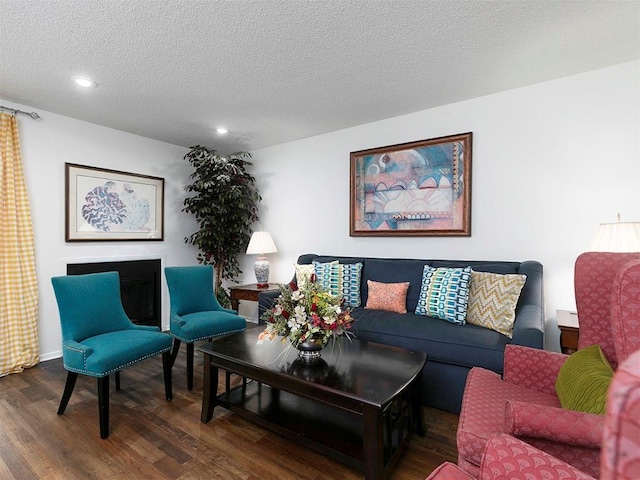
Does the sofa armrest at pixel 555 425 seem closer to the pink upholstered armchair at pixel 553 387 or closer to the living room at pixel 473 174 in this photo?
the pink upholstered armchair at pixel 553 387

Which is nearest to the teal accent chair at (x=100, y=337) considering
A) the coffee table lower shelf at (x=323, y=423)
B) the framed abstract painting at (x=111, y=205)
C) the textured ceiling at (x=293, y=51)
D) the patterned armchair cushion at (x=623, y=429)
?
the coffee table lower shelf at (x=323, y=423)

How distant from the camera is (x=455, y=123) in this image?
122 inches

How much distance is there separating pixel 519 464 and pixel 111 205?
4250mm

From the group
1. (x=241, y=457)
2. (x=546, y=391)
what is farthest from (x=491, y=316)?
(x=241, y=457)

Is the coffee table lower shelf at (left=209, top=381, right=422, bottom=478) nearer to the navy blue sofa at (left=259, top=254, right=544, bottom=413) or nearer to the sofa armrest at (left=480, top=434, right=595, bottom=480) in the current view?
the navy blue sofa at (left=259, top=254, right=544, bottom=413)

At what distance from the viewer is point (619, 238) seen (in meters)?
1.97

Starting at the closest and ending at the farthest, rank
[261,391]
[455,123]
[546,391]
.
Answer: [546,391] < [261,391] < [455,123]

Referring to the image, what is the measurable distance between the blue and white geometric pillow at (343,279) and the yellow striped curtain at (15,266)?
270 centimetres

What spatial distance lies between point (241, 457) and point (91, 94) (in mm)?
3071

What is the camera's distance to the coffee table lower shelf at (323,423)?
1670mm

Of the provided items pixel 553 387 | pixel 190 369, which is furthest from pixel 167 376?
Result: pixel 553 387

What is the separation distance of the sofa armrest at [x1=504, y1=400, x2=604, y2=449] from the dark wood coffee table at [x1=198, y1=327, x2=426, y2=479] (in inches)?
20.1

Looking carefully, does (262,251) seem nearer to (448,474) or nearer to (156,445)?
(156,445)

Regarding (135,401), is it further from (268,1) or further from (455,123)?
(455,123)
